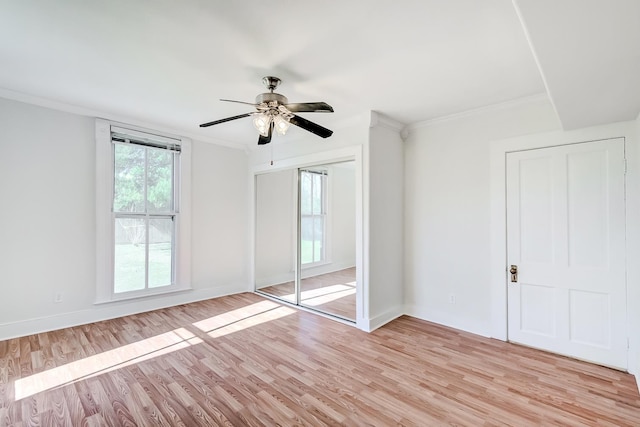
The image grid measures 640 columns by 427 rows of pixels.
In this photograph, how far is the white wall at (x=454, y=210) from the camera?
326cm

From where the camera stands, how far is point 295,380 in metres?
2.42

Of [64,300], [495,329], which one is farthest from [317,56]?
[64,300]

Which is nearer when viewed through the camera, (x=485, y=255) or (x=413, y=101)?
(x=413, y=101)

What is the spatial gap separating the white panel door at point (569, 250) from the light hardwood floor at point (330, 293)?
6.11 feet

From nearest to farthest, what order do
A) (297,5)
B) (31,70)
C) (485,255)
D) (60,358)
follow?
(297,5) → (31,70) → (60,358) → (485,255)

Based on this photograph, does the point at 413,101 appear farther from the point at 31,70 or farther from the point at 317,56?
the point at 31,70

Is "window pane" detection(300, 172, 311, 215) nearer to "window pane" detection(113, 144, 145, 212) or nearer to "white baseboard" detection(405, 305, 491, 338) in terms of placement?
"white baseboard" detection(405, 305, 491, 338)

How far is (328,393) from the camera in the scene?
7.38 feet

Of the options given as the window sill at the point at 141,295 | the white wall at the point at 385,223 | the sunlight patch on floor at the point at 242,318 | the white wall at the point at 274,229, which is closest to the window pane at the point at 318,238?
the white wall at the point at 274,229

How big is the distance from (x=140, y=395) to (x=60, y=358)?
121 cm

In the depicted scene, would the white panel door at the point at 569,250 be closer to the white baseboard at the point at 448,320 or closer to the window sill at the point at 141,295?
the white baseboard at the point at 448,320

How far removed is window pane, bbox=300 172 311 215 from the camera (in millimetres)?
4562

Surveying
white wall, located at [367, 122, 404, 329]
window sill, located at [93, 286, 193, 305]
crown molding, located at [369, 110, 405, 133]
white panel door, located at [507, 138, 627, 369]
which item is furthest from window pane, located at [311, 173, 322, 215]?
white panel door, located at [507, 138, 627, 369]

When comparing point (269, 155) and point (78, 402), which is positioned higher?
point (269, 155)
